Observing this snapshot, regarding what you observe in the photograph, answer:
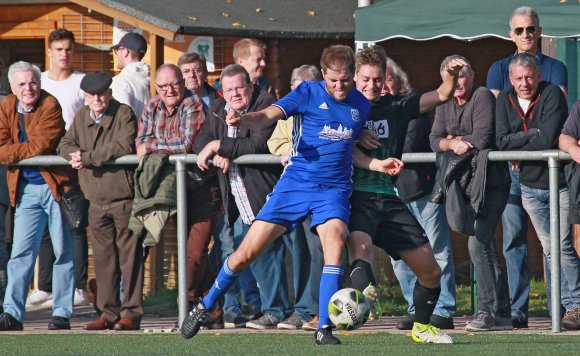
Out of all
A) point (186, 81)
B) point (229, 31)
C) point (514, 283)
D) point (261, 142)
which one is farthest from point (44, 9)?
point (514, 283)

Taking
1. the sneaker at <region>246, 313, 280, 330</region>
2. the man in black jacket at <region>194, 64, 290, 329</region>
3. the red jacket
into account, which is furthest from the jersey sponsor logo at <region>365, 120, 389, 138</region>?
the red jacket

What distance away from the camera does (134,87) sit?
12891 mm

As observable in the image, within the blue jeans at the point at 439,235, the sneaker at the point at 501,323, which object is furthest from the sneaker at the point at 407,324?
the sneaker at the point at 501,323

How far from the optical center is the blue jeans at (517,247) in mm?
11133

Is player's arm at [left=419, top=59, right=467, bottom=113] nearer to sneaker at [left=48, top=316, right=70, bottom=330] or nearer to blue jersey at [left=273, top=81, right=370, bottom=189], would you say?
blue jersey at [left=273, top=81, right=370, bottom=189]

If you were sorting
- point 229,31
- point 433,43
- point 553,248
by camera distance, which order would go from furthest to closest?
point 433,43 < point 229,31 < point 553,248

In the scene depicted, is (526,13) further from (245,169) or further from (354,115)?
(245,169)

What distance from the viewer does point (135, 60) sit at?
13.1 metres

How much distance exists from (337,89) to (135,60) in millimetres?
4181

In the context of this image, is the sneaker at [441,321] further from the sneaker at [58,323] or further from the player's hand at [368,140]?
the sneaker at [58,323]

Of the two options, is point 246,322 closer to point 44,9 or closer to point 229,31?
point 229,31

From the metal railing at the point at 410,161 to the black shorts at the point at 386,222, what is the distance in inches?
59.3

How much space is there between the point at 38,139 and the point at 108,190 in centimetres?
83

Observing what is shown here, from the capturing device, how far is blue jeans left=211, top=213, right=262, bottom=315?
1165 centimetres
